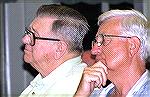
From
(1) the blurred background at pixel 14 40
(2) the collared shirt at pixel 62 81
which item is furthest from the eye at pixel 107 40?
(1) the blurred background at pixel 14 40

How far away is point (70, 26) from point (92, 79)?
Answer: 23cm

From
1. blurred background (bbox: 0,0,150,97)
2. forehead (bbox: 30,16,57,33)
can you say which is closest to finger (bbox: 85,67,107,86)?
forehead (bbox: 30,16,57,33)

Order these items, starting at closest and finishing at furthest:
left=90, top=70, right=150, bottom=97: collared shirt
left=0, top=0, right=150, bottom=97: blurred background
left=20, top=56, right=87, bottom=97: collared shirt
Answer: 1. left=90, top=70, right=150, bottom=97: collared shirt
2. left=20, top=56, right=87, bottom=97: collared shirt
3. left=0, top=0, right=150, bottom=97: blurred background

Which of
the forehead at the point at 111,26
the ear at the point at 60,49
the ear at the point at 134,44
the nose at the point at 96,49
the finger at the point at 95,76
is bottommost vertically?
the finger at the point at 95,76

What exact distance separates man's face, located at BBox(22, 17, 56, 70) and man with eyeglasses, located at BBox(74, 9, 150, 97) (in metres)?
0.18

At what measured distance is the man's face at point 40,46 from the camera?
1089 mm

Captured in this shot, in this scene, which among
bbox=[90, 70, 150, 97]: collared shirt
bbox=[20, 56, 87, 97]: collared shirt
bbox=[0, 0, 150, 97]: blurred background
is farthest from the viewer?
bbox=[0, 0, 150, 97]: blurred background

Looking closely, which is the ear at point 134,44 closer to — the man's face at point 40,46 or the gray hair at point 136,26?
the gray hair at point 136,26

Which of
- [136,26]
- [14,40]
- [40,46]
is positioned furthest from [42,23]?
[14,40]

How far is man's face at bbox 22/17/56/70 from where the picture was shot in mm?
1089

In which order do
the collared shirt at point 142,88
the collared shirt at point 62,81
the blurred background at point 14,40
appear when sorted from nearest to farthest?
the collared shirt at point 142,88 < the collared shirt at point 62,81 < the blurred background at point 14,40

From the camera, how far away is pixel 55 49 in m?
1.09

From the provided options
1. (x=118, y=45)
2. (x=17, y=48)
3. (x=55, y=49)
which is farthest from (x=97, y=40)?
(x=17, y=48)

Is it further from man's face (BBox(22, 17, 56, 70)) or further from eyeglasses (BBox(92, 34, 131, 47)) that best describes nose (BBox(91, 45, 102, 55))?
man's face (BBox(22, 17, 56, 70))
